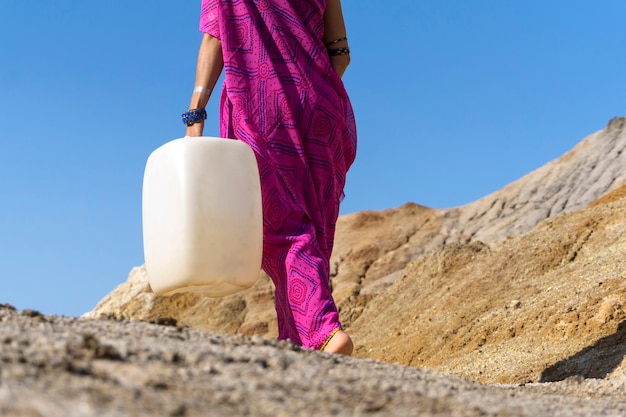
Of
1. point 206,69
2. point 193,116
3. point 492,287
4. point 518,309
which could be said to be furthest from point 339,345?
point 492,287

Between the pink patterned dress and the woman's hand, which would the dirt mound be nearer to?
the pink patterned dress

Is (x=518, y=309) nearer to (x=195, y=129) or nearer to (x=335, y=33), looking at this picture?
(x=335, y=33)

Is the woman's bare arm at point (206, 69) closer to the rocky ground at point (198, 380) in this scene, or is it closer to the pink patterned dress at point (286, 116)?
the pink patterned dress at point (286, 116)

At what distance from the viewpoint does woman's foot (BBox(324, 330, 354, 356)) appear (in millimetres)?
4562

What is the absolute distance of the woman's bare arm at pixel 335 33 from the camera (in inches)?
215

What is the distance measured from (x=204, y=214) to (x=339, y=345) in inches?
35.2

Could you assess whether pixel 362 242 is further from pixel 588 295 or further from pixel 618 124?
pixel 588 295

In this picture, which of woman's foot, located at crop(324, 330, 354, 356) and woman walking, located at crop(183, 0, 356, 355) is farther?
woman walking, located at crop(183, 0, 356, 355)

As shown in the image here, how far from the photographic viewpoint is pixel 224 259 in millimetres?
4527

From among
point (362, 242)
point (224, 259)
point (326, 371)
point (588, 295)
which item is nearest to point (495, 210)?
point (362, 242)

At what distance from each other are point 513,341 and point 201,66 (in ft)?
10.7

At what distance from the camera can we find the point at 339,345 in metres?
4.57

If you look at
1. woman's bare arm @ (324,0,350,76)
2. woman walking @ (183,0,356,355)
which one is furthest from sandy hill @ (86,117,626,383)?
woman's bare arm @ (324,0,350,76)

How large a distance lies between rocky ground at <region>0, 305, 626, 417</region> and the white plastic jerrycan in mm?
683
